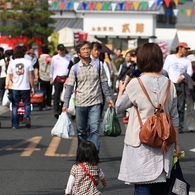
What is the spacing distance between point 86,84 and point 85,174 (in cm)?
292

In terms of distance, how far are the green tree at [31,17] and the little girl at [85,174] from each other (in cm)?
3217

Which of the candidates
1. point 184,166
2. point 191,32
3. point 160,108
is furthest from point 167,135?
point 191,32

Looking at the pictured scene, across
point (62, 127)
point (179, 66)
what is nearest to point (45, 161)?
point (62, 127)

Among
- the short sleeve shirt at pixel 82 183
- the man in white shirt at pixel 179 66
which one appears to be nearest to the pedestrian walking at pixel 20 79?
the man in white shirt at pixel 179 66

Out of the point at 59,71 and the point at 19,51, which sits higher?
the point at 19,51

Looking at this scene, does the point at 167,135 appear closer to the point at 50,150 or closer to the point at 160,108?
the point at 160,108

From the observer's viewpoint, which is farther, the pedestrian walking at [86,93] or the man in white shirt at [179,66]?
the man in white shirt at [179,66]

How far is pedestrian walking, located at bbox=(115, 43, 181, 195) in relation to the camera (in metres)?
4.39

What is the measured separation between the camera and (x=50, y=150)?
30.6 feet

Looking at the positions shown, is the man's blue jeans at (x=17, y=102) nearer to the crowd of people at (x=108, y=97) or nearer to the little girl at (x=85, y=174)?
the crowd of people at (x=108, y=97)

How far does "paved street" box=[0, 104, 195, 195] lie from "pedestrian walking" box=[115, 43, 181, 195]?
79.1 inches

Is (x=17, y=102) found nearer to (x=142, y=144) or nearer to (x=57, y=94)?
(x=57, y=94)

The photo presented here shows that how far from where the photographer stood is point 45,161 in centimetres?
830

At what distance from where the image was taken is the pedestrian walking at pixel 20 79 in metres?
Result: 12.0
